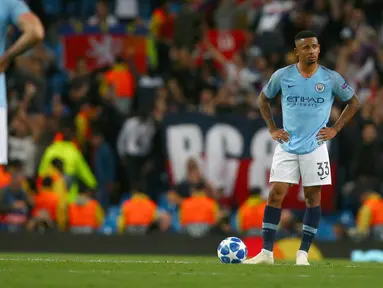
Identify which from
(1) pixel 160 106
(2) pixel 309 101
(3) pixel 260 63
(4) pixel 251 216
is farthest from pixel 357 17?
(2) pixel 309 101

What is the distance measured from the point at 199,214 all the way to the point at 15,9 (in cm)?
956

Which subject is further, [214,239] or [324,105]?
[214,239]

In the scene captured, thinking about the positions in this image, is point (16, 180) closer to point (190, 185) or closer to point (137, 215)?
point (137, 215)

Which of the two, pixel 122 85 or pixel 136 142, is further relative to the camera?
pixel 122 85

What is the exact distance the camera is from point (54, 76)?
21719mm

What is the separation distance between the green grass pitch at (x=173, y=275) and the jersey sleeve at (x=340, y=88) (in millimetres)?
1717

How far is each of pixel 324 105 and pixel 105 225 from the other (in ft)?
26.3

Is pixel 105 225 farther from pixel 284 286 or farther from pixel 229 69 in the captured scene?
pixel 284 286

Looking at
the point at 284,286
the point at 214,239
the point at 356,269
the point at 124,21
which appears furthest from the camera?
the point at 124,21

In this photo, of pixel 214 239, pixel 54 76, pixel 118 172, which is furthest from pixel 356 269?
pixel 54 76

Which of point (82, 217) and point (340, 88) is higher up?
point (340, 88)

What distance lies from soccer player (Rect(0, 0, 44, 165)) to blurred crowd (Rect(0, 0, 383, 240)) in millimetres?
8980

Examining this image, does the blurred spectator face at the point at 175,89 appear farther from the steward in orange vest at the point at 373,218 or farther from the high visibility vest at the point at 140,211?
the steward in orange vest at the point at 373,218

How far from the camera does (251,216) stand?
18.3m
